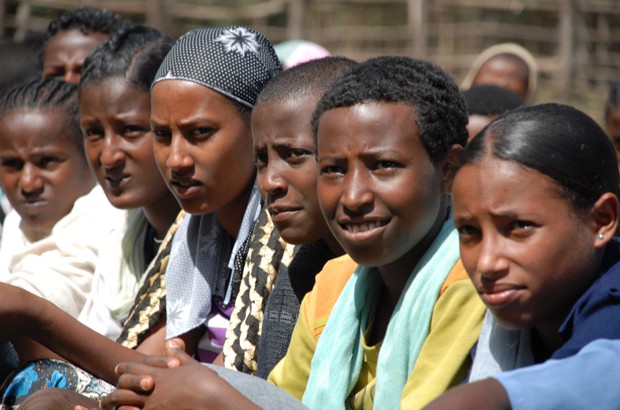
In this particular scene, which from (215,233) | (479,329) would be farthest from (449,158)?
(215,233)

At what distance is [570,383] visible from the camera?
2.18 metres

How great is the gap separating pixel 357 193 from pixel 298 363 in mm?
609

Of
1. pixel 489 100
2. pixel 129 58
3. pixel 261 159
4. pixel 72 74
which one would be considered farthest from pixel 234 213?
pixel 72 74

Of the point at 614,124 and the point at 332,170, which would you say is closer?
the point at 332,170

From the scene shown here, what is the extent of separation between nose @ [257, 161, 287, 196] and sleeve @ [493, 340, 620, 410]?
1.36m

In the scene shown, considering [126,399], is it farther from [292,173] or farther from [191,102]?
[191,102]

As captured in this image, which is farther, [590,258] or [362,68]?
[362,68]

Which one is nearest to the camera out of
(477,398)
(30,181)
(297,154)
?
(477,398)

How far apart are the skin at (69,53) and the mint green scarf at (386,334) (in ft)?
11.1

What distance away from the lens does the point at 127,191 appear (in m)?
4.38

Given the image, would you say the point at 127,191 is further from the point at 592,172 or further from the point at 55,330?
the point at 592,172

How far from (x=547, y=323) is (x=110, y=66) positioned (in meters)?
2.52

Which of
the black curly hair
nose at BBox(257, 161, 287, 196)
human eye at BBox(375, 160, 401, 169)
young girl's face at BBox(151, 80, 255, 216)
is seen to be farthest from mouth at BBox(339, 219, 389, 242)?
young girl's face at BBox(151, 80, 255, 216)

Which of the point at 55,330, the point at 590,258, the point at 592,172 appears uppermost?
the point at 592,172
